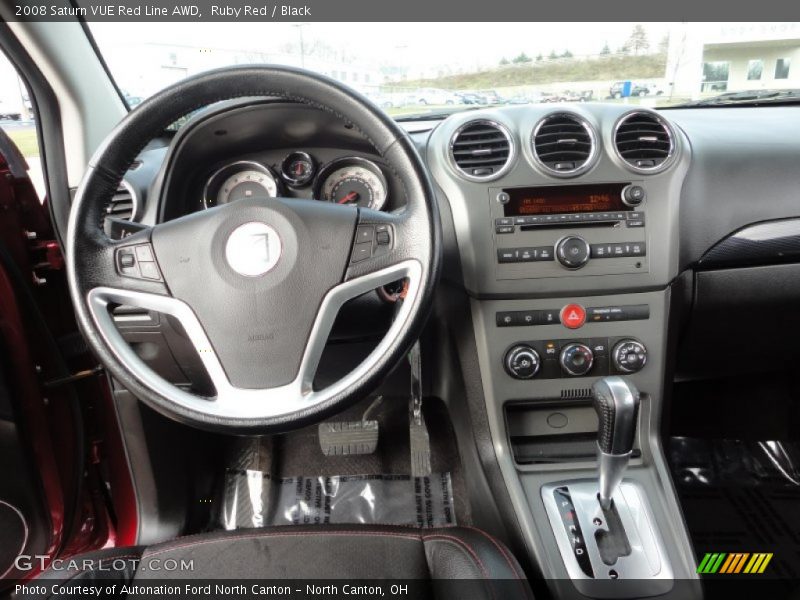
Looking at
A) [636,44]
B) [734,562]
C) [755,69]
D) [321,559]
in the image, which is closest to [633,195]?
[636,44]

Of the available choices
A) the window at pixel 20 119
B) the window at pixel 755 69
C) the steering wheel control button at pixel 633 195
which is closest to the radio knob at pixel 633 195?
the steering wheel control button at pixel 633 195

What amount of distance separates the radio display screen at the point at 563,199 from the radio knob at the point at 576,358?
0.30 metres

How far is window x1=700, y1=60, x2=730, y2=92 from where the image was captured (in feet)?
5.20


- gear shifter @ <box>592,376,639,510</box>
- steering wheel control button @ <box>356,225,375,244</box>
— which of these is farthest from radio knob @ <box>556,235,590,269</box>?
steering wheel control button @ <box>356,225,375,244</box>

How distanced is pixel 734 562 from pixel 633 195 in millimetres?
1092

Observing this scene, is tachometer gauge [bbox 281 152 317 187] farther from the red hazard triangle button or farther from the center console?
the red hazard triangle button

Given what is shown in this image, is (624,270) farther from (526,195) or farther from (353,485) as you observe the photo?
(353,485)

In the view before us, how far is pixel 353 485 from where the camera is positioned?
76.1 inches

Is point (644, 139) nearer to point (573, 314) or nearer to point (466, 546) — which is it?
point (573, 314)

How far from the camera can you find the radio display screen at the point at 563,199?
134 cm

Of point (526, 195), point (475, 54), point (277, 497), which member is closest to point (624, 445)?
point (526, 195)

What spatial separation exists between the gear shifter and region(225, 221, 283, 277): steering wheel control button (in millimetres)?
661

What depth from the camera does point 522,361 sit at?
1.39 m

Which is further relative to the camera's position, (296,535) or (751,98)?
(751,98)
